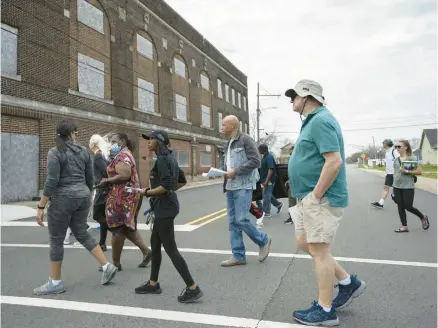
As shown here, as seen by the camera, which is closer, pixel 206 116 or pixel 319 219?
pixel 319 219

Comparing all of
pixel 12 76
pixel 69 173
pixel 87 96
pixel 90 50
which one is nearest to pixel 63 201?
pixel 69 173

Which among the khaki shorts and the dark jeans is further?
the dark jeans

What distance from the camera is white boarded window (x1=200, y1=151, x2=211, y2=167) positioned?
112ft

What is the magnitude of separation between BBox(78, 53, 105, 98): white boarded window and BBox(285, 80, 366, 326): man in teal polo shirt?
16982mm

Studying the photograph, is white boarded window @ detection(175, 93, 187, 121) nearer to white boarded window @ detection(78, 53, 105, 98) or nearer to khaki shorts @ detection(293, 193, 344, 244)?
white boarded window @ detection(78, 53, 105, 98)

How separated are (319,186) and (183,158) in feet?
90.7

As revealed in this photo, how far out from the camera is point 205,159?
115ft

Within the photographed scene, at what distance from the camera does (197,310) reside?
353cm

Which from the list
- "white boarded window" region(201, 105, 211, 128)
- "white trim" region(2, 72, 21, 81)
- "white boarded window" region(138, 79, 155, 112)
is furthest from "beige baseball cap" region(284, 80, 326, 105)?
"white boarded window" region(201, 105, 211, 128)

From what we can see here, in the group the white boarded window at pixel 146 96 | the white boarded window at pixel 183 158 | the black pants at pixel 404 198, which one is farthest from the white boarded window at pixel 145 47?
the black pants at pixel 404 198

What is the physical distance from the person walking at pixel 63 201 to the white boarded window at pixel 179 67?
25750 mm

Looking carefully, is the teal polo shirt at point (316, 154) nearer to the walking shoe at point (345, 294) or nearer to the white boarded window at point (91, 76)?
the walking shoe at point (345, 294)

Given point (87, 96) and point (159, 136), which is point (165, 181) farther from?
point (87, 96)

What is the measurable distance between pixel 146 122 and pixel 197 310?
21775 millimetres
